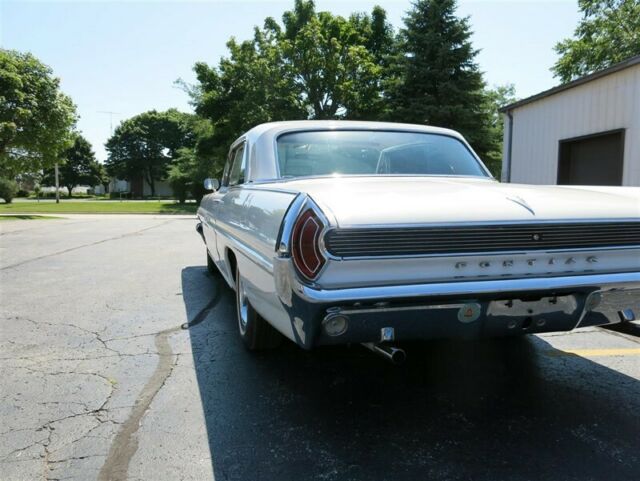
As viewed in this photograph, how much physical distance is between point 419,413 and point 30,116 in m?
22.0

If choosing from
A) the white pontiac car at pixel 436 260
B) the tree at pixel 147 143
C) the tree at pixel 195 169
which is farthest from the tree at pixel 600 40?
the tree at pixel 147 143

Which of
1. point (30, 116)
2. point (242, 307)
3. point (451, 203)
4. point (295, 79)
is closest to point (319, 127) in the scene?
point (242, 307)

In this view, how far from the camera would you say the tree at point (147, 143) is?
69312 mm

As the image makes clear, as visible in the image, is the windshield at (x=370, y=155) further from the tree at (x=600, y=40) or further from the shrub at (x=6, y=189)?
the shrub at (x=6, y=189)

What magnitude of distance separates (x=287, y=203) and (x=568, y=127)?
10.3 m

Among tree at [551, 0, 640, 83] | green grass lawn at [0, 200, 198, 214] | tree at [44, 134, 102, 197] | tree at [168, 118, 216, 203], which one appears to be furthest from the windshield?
tree at [44, 134, 102, 197]

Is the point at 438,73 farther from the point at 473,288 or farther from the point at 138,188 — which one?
the point at 138,188

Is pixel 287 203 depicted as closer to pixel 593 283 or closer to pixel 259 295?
pixel 259 295

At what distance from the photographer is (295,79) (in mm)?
29688

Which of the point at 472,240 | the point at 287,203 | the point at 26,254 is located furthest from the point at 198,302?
the point at 26,254

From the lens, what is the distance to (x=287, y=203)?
2.67 meters

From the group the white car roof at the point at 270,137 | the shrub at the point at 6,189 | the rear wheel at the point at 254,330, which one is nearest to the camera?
the rear wheel at the point at 254,330

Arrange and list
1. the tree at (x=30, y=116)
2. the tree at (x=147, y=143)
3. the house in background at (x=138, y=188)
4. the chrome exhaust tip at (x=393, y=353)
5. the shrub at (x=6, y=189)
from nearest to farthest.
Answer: the chrome exhaust tip at (x=393, y=353), the tree at (x=30, y=116), the shrub at (x=6, y=189), the tree at (x=147, y=143), the house in background at (x=138, y=188)

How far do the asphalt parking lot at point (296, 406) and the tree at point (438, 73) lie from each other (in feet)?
64.0
